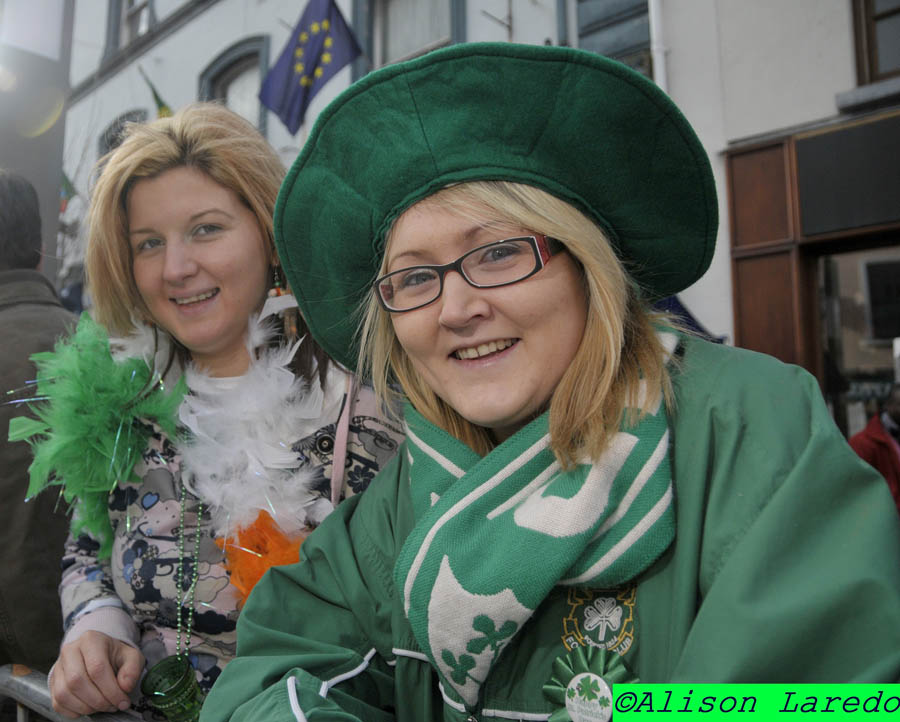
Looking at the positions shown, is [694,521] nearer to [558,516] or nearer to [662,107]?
[558,516]

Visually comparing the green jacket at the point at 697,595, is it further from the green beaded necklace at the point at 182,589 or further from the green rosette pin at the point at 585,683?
the green beaded necklace at the point at 182,589

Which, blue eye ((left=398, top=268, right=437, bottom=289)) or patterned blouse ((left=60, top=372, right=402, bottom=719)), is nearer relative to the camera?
blue eye ((left=398, top=268, right=437, bottom=289))

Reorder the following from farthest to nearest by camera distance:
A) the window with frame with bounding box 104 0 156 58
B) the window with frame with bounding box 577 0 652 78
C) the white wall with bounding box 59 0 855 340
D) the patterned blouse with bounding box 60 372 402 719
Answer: the window with frame with bounding box 104 0 156 58 < the window with frame with bounding box 577 0 652 78 < the white wall with bounding box 59 0 855 340 < the patterned blouse with bounding box 60 372 402 719

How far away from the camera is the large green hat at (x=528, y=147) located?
3.92 ft

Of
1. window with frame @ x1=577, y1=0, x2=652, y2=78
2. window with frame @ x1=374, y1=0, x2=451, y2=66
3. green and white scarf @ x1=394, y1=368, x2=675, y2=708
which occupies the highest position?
window with frame @ x1=374, y1=0, x2=451, y2=66

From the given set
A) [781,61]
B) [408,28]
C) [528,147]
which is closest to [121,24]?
[408,28]

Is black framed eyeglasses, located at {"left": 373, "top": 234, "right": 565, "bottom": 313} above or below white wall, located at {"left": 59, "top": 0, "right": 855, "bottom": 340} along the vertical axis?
below

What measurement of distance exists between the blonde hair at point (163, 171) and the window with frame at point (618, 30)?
4.60 meters

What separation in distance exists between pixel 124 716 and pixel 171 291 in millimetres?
981

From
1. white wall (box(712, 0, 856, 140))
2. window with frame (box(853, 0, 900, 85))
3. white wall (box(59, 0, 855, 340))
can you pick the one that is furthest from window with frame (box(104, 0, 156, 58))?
window with frame (box(853, 0, 900, 85))

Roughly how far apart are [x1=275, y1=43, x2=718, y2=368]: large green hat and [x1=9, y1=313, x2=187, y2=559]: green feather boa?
2.74ft

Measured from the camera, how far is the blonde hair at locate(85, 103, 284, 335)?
1836mm

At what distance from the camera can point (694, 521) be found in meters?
1.05

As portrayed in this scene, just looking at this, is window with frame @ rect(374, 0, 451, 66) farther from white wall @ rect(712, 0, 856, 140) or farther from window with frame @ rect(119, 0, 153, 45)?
window with frame @ rect(119, 0, 153, 45)
